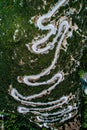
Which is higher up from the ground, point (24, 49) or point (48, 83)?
point (24, 49)

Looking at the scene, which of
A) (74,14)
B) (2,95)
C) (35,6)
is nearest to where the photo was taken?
(35,6)

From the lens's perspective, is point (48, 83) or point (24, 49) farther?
point (48, 83)

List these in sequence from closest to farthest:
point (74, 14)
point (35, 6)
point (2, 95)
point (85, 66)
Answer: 1. point (35, 6)
2. point (74, 14)
3. point (2, 95)
4. point (85, 66)

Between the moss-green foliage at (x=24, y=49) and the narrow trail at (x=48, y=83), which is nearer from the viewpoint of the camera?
the moss-green foliage at (x=24, y=49)

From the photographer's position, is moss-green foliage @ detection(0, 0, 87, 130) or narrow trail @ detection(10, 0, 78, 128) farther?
narrow trail @ detection(10, 0, 78, 128)

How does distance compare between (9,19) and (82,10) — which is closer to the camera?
(9,19)

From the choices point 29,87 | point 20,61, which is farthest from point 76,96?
point 20,61

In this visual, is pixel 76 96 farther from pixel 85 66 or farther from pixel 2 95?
pixel 2 95

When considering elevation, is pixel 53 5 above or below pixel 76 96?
above
